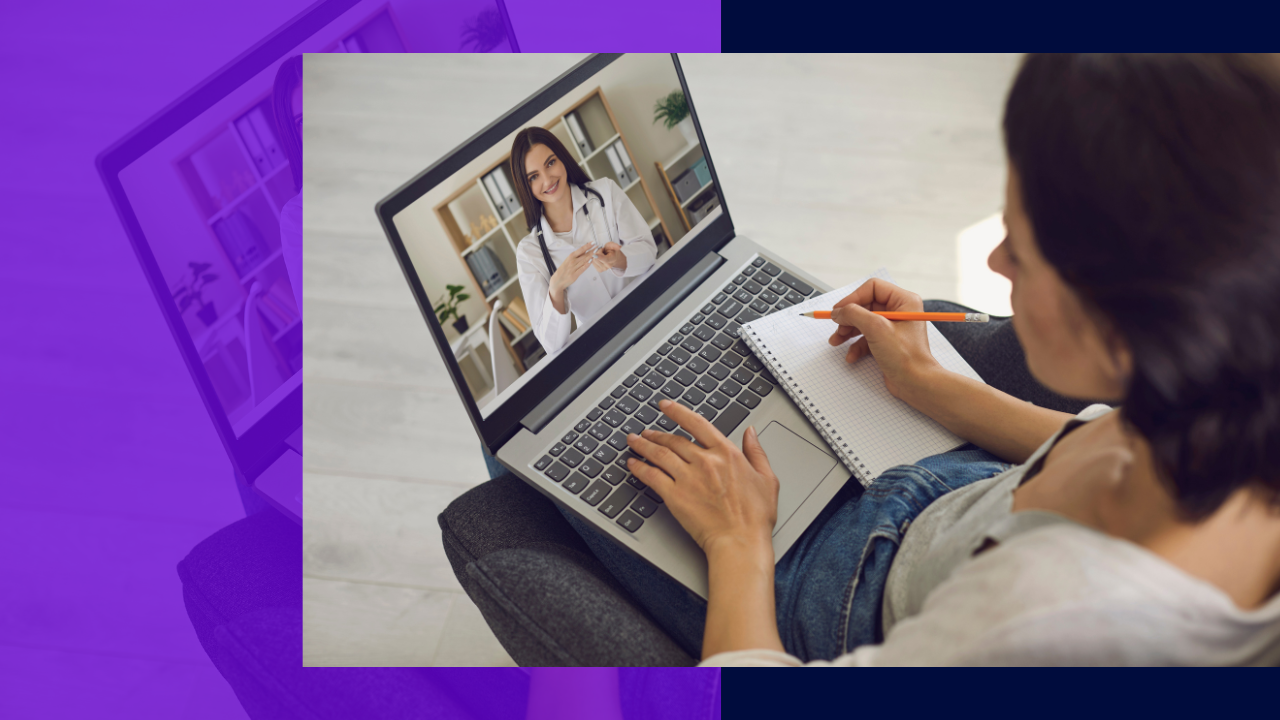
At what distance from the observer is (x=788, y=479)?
785mm

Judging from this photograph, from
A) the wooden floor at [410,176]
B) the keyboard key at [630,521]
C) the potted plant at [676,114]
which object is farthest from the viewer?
the wooden floor at [410,176]

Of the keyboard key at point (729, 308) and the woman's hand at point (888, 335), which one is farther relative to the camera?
the keyboard key at point (729, 308)

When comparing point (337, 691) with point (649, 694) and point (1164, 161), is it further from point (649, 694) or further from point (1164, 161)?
point (1164, 161)

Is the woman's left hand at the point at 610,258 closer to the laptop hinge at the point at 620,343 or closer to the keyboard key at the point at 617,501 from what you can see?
the laptop hinge at the point at 620,343

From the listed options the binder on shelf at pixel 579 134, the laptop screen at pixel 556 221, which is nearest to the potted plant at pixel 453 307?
the laptop screen at pixel 556 221

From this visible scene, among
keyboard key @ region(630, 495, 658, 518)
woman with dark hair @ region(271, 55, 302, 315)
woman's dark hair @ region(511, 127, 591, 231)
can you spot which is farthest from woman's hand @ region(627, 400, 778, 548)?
woman with dark hair @ region(271, 55, 302, 315)

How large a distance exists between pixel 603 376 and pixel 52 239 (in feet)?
2.05

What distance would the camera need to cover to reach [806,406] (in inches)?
32.4

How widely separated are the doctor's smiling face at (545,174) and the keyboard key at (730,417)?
1.02 ft

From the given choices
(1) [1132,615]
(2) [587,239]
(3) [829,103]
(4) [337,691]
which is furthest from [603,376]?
(3) [829,103]

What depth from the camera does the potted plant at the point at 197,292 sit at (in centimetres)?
69

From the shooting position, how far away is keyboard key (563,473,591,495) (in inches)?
30.1

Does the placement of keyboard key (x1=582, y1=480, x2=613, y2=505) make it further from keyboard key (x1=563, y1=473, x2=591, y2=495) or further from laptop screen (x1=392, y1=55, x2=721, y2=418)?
laptop screen (x1=392, y1=55, x2=721, y2=418)

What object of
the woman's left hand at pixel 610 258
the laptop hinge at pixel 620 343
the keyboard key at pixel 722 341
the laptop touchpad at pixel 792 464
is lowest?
the laptop touchpad at pixel 792 464
